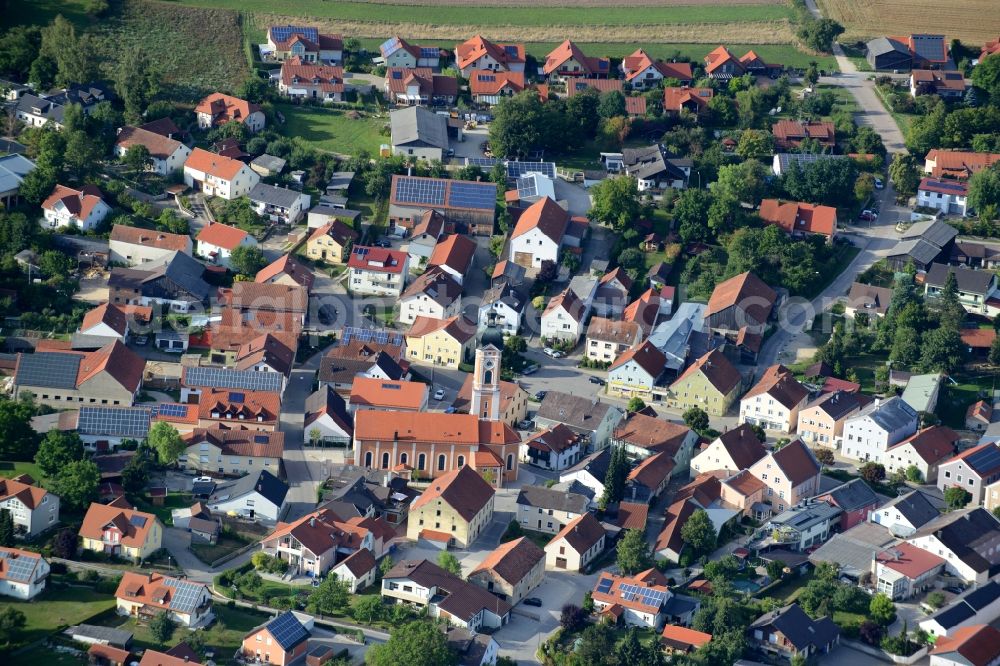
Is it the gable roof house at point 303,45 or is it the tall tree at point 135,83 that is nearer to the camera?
the tall tree at point 135,83

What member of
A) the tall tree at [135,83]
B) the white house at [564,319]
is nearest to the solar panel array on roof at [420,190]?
the white house at [564,319]

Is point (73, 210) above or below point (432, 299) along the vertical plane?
above

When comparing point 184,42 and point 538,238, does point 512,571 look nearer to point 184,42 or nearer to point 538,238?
point 538,238

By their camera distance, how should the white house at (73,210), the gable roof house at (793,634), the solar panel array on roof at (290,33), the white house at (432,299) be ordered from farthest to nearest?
1. the solar panel array on roof at (290,33)
2. the white house at (73,210)
3. the white house at (432,299)
4. the gable roof house at (793,634)

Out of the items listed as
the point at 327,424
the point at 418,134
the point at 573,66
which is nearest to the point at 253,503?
the point at 327,424

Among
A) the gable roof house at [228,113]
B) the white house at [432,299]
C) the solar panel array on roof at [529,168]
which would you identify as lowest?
the white house at [432,299]

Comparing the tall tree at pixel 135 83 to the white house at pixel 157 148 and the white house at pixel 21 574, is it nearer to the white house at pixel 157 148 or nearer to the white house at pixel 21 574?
the white house at pixel 157 148

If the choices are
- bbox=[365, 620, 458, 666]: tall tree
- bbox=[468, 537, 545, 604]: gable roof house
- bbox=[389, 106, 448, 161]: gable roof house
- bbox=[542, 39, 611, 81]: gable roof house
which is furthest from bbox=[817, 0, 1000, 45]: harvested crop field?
bbox=[365, 620, 458, 666]: tall tree
